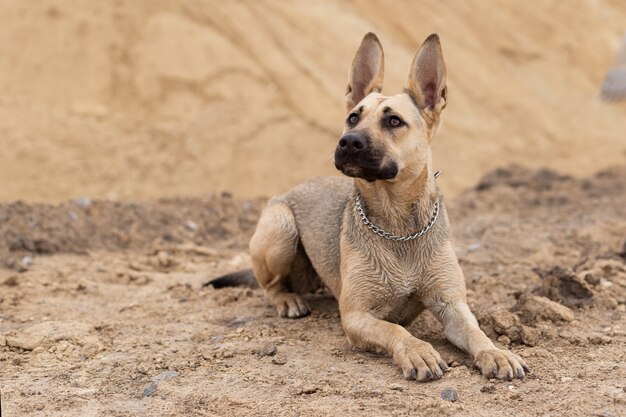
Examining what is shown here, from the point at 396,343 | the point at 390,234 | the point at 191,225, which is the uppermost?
the point at 390,234

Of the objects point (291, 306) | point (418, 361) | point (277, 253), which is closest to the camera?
point (418, 361)

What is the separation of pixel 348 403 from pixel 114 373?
1.72 meters

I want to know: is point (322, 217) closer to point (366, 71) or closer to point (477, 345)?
point (366, 71)

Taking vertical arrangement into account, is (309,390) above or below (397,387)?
below

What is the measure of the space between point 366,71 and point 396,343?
7.32ft

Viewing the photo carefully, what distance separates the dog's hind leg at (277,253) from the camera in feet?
22.9

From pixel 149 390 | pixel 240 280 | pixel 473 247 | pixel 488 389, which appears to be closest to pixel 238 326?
pixel 240 280

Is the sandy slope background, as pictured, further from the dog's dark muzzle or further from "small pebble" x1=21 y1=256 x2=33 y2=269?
the dog's dark muzzle

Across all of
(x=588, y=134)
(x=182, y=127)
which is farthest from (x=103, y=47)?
(x=588, y=134)

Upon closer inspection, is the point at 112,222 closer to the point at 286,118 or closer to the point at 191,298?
the point at 191,298

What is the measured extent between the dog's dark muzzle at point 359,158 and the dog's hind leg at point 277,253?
169 cm

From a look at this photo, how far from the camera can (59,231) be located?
9.86 m

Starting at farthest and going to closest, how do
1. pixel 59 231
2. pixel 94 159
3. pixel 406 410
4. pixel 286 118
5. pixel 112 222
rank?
pixel 286 118 → pixel 94 159 → pixel 112 222 → pixel 59 231 → pixel 406 410

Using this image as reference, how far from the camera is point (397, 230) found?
19.1 ft
